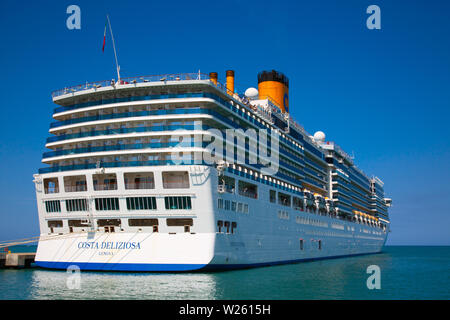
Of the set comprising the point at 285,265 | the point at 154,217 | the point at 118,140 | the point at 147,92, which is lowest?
the point at 285,265

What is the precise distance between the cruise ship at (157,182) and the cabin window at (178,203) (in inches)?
3.0

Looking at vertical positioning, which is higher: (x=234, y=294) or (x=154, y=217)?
(x=154, y=217)

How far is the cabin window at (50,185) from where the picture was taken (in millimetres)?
42469

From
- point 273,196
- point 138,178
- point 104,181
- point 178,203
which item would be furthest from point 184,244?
point 273,196

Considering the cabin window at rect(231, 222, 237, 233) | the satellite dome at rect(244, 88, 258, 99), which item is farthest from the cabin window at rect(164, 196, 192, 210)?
the satellite dome at rect(244, 88, 258, 99)

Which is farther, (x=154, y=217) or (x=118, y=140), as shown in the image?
(x=118, y=140)

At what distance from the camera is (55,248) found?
4075 cm

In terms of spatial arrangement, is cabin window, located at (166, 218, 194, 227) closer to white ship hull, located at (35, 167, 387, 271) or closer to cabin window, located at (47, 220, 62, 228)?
white ship hull, located at (35, 167, 387, 271)

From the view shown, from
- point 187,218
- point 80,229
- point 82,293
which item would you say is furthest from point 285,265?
point 82,293

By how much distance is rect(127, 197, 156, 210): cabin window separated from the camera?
37625 mm
